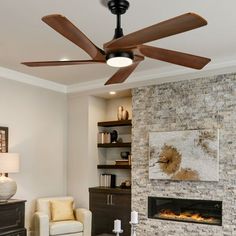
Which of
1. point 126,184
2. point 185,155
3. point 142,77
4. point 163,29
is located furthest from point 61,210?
point 163,29

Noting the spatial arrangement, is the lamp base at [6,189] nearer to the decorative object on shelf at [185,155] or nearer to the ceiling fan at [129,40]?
the decorative object on shelf at [185,155]

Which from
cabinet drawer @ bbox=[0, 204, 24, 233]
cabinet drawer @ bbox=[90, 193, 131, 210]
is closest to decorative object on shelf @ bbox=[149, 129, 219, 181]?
cabinet drawer @ bbox=[90, 193, 131, 210]

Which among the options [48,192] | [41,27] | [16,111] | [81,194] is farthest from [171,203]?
[41,27]

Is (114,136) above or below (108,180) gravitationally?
above

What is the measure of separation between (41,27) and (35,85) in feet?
7.81

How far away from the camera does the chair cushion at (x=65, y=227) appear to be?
5070mm

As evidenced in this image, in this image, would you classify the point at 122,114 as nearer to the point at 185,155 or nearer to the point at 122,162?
the point at 122,162

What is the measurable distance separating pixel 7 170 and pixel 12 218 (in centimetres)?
70

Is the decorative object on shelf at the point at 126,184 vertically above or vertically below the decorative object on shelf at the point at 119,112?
below

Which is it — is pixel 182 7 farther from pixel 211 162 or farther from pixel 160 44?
pixel 211 162

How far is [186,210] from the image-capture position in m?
5.10

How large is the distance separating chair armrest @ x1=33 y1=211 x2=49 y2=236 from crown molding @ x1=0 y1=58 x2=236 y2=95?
2.29 metres

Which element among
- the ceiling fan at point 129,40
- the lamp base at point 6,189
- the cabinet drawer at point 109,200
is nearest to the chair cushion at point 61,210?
the cabinet drawer at point 109,200

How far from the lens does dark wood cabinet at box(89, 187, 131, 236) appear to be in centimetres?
561
